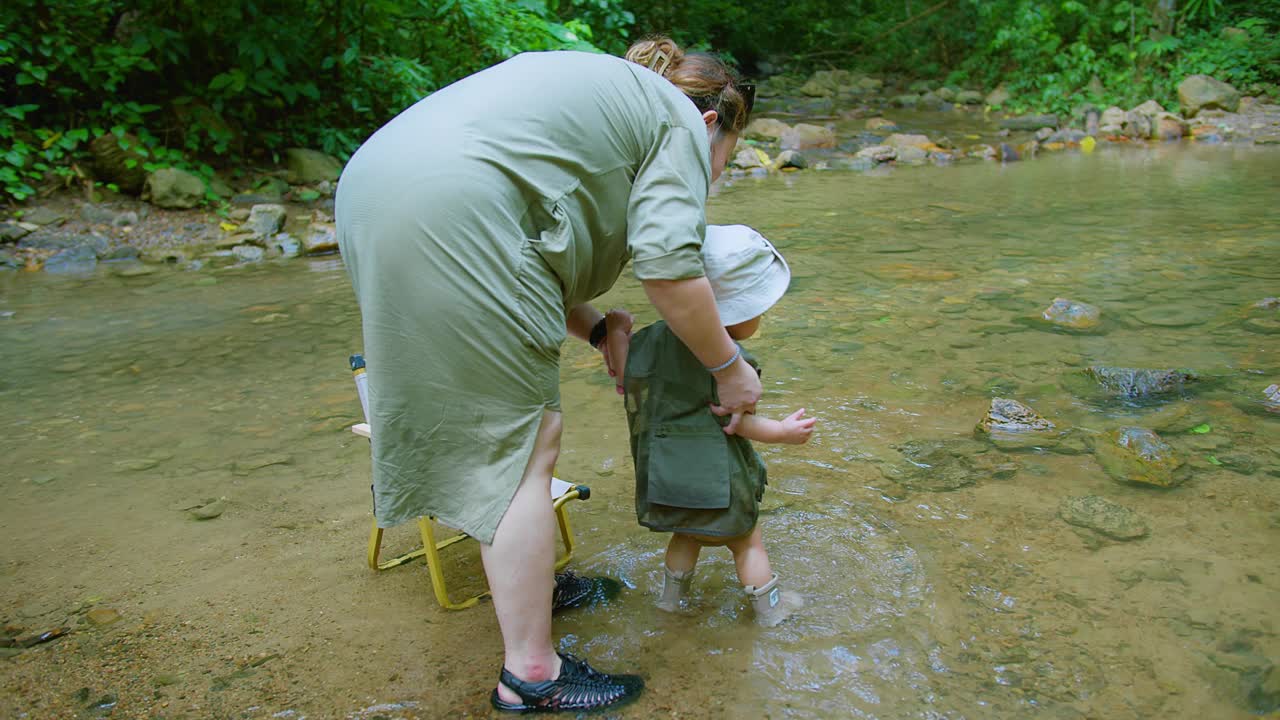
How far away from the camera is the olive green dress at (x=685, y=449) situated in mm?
1854

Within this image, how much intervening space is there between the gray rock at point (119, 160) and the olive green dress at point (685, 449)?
7.08 metres

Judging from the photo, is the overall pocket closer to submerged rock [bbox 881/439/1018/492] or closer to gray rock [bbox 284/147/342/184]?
submerged rock [bbox 881/439/1018/492]

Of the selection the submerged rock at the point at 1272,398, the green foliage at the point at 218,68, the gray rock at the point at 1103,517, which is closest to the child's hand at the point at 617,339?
the gray rock at the point at 1103,517

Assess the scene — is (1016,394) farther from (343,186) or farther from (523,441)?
(343,186)

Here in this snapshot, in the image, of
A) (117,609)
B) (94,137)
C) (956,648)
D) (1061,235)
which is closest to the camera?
(956,648)

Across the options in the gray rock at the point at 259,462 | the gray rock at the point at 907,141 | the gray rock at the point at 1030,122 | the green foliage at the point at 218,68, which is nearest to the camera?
the gray rock at the point at 259,462

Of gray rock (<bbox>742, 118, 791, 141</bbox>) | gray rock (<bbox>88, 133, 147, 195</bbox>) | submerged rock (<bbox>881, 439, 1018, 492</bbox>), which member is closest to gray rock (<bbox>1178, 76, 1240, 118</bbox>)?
gray rock (<bbox>742, 118, 791, 141</bbox>)

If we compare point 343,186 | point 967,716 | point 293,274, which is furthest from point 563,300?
point 293,274

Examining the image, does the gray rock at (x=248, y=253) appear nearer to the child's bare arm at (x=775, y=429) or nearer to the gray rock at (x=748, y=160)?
the gray rock at (x=748, y=160)

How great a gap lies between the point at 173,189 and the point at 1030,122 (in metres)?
11.4

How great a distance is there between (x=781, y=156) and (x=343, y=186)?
369 inches

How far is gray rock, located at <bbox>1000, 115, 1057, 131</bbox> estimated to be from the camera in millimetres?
12984

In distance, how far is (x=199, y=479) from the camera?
2.93m

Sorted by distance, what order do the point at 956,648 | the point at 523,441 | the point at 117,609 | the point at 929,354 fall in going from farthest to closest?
1. the point at 929,354
2. the point at 117,609
3. the point at 956,648
4. the point at 523,441
